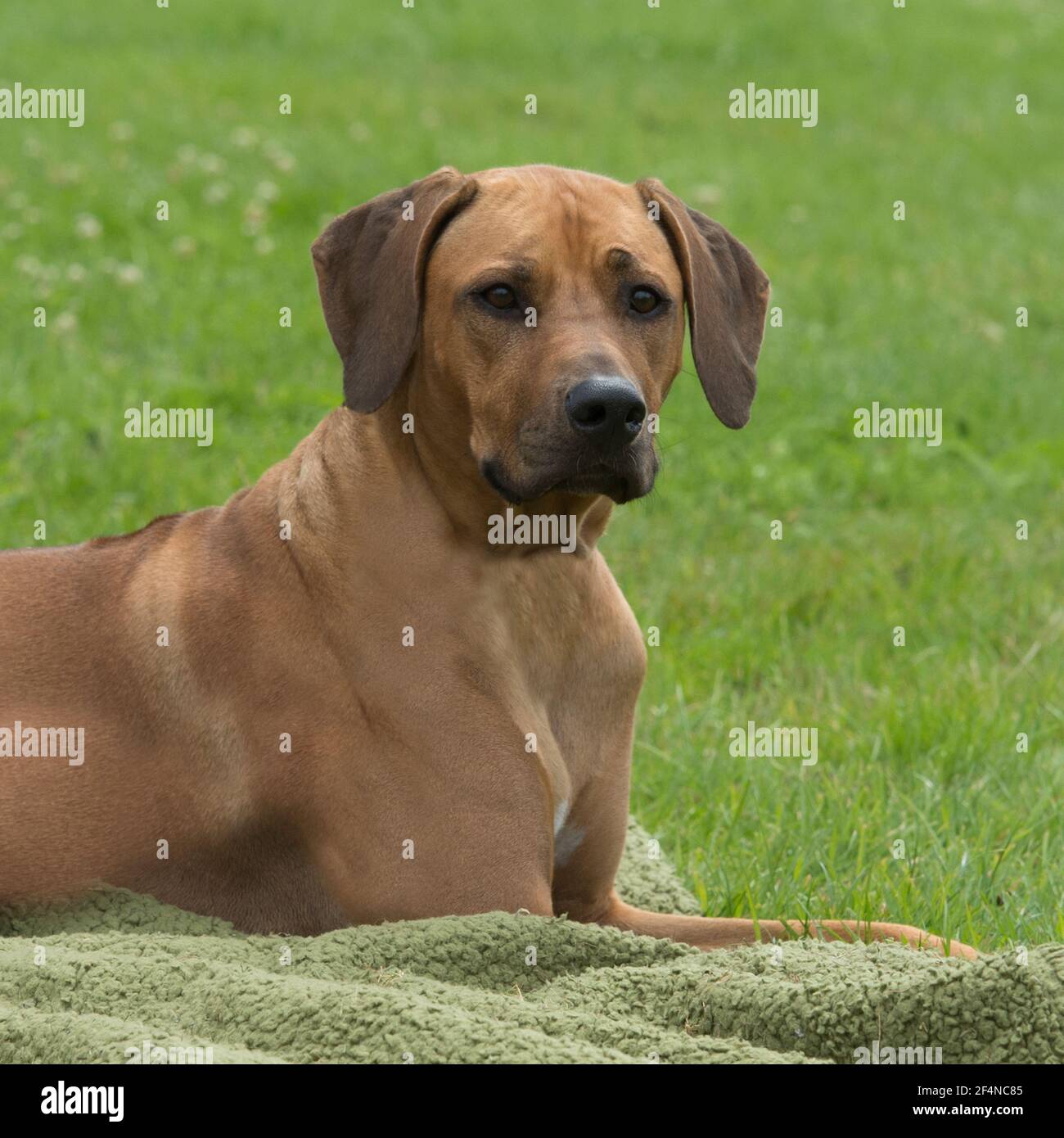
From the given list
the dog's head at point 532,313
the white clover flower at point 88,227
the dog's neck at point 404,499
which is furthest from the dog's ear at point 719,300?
the white clover flower at point 88,227

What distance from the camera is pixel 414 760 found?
11.6 feet

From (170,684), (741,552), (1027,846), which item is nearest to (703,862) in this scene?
(1027,846)

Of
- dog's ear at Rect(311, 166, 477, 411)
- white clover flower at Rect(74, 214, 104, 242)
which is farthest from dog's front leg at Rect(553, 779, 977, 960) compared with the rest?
white clover flower at Rect(74, 214, 104, 242)

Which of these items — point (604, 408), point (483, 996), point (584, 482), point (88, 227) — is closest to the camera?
point (483, 996)

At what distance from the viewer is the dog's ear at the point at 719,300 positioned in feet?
12.6

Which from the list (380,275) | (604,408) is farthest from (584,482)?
(380,275)

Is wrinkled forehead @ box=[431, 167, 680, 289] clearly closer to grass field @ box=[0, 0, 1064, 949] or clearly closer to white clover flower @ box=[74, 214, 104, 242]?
grass field @ box=[0, 0, 1064, 949]

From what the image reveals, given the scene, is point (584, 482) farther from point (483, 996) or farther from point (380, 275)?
point (483, 996)

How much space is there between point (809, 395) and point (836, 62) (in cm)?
799

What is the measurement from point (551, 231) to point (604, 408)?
0.46 metres

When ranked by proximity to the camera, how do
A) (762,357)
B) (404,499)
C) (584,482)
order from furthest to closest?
(762,357), (404,499), (584,482)

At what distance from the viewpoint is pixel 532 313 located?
11.5 feet

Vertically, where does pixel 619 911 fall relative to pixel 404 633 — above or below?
below
